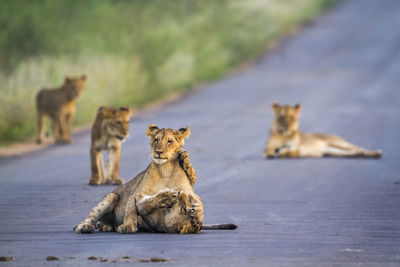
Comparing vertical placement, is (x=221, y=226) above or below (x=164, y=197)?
below

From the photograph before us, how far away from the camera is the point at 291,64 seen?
35000 mm

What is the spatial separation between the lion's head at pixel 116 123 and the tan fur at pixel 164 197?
3726 mm

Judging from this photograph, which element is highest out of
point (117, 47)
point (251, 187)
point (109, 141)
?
point (117, 47)

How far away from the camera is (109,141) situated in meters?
12.3

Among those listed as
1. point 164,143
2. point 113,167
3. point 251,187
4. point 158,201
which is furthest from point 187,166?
point 251,187

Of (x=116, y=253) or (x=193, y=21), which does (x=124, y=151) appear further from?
(x=193, y=21)

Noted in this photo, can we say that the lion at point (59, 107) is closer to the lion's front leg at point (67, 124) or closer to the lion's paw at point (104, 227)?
the lion's front leg at point (67, 124)

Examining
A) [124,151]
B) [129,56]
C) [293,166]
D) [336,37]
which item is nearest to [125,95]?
[129,56]

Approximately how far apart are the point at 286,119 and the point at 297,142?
0.45 m

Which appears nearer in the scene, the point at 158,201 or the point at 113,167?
the point at 158,201

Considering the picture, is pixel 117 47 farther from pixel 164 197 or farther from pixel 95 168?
pixel 164 197

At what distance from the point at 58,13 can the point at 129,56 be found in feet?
8.71

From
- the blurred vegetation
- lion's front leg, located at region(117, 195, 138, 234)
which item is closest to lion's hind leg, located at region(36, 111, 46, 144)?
the blurred vegetation

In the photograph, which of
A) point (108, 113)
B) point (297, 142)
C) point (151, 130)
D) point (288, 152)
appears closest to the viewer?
point (151, 130)
